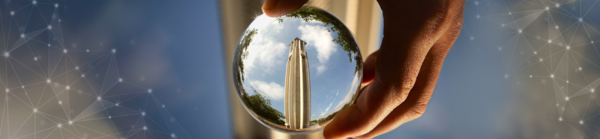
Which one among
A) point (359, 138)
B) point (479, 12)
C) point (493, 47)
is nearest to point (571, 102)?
point (493, 47)

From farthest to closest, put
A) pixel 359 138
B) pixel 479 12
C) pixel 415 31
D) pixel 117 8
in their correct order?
pixel 479 12, pixel 117 8, pixel 359 138, pixel 415 31

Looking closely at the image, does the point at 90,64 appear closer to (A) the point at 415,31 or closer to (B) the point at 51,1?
(B) the point at 51,1
